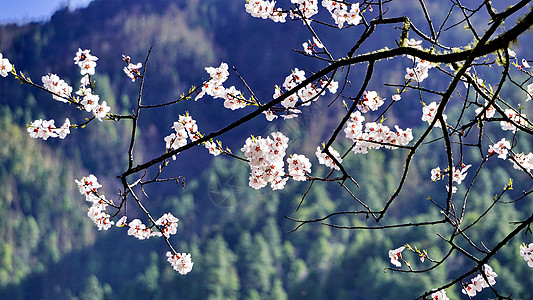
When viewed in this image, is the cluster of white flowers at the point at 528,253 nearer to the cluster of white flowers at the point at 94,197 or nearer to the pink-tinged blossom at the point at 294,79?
the pink-tinged blossom at the point at 294,79

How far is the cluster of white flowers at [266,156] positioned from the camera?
1.73 m

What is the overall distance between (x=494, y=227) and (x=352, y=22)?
25.0 metres

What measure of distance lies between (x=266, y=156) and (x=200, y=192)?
30.7 metres

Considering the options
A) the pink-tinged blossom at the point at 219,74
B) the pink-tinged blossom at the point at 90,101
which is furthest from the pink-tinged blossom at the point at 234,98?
the pink-tinged blossom at the point at 90,101

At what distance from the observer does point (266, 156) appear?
5.70 ft

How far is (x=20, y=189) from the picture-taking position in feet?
95.3

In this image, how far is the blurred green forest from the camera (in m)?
25.9

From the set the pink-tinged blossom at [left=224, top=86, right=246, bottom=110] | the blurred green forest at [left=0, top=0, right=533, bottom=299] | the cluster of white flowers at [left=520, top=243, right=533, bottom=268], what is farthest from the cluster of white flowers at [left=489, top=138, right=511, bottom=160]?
the blurred green forest at [left=0, top=0, right=533, bottom=299]

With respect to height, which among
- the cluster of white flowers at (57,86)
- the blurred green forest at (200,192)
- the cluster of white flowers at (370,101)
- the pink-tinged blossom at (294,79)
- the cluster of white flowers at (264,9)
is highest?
the blurred green forest at (200,192)

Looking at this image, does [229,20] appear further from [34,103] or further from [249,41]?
[34,103]

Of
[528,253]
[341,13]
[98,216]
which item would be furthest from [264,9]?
[528,253]

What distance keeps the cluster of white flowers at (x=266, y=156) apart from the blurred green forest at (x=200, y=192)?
22374mm

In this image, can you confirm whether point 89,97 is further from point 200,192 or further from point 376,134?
point 200,192

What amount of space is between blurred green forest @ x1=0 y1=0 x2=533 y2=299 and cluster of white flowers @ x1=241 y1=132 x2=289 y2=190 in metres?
22.4
